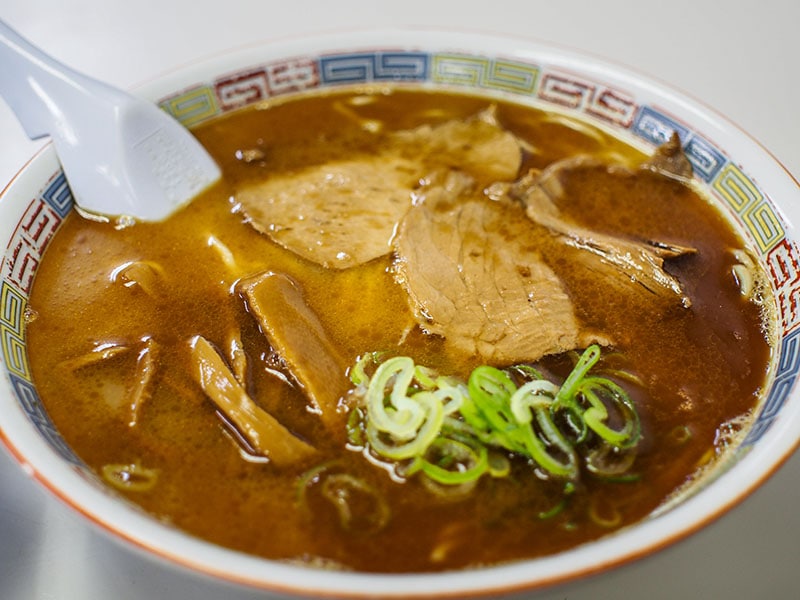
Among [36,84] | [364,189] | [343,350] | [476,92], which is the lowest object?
[343,350]

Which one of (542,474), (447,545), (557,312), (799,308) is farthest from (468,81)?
(447,545)

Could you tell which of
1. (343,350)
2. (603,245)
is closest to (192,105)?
(343,350)

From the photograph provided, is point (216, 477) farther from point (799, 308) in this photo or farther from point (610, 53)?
point (610, 53)

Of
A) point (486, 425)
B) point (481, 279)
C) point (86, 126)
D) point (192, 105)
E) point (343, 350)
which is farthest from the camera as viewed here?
point (192, 105)

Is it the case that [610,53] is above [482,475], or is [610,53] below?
above

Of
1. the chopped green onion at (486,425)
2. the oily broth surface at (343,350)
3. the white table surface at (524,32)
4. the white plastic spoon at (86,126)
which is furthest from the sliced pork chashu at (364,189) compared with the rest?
the white table surface at (524,32)

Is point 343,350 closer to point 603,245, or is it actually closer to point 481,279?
point 481,279

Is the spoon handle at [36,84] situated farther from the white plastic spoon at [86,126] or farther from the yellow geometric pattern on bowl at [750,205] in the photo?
the yellow geometric pattern on bowl at [750,205]
